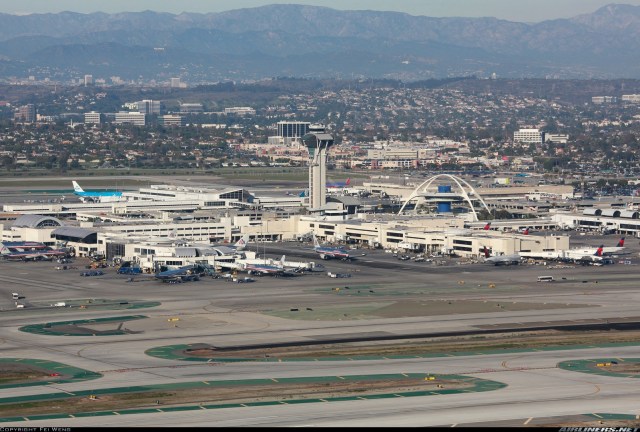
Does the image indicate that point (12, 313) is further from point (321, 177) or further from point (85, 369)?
point (321, 177)

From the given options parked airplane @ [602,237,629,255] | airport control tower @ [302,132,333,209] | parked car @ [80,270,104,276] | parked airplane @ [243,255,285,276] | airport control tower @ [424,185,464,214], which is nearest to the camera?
parked airplane @ [243,255,285,276]

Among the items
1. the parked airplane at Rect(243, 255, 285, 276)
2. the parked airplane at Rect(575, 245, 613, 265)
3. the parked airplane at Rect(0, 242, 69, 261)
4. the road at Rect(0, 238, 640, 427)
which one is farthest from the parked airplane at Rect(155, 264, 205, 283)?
the parked airplane at Rect(575, 245, 613, 265)

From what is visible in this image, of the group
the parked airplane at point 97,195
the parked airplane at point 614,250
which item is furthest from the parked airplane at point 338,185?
the parked airplane at point 614,250

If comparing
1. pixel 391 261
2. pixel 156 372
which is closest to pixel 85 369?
pixel 156 372

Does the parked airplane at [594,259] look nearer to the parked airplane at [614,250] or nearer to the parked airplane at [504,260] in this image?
the parked airplane at [614,250]

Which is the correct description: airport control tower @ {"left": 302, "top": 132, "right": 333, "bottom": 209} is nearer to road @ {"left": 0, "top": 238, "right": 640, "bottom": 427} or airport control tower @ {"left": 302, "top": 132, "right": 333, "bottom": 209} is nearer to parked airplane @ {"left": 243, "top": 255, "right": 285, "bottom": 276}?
road @ {"left": 0, "top": 238, "right": 640, "bottom": 427}

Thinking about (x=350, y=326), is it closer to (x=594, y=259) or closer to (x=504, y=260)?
(x=504, y=260)
